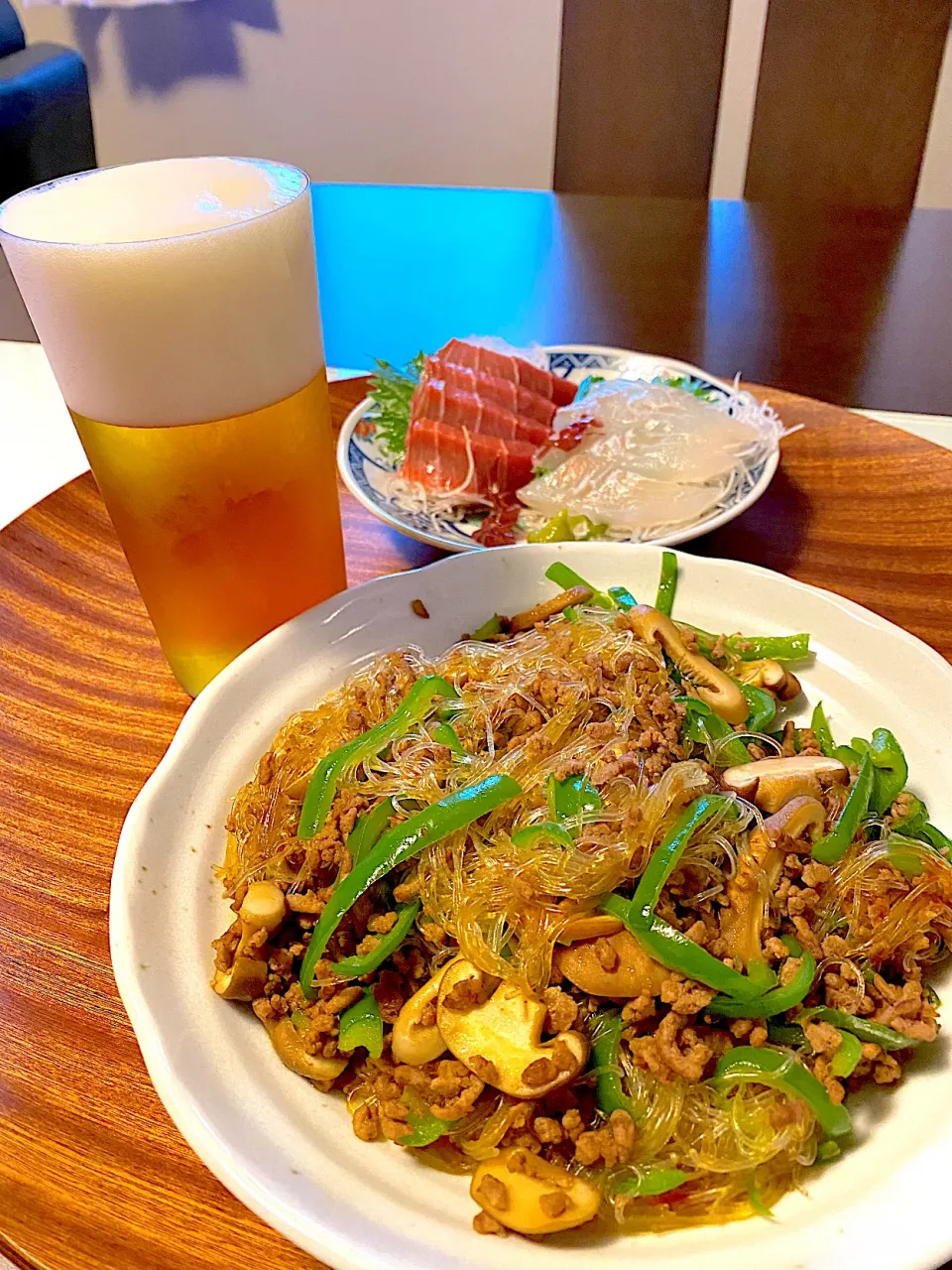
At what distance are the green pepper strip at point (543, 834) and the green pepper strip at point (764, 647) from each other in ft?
1.85

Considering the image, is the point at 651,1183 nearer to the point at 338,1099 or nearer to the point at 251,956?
the point at 338,1099

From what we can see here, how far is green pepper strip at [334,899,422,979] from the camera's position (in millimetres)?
1175

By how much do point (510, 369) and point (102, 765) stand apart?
152 cm

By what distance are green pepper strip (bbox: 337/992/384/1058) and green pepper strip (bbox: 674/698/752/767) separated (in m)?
0.57

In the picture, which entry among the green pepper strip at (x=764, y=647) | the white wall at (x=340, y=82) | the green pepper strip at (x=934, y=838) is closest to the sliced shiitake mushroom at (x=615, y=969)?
the green pepper strip at (x=934, y=838)

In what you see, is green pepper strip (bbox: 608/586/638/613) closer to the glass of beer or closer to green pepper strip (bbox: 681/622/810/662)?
green pepper strip (bbox: 681/622/810/662)

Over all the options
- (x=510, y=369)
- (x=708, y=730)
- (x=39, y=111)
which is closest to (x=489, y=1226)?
(x=708, y=730)

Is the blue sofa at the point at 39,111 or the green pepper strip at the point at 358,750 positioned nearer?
the green pepper strip at the point at 358,750

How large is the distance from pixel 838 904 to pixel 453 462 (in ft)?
4.83

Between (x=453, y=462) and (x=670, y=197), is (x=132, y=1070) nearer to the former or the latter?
(x=453, y=462)

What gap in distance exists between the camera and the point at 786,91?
4195 millimetres

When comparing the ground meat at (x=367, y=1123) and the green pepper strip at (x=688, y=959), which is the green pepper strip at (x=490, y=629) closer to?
the green pepper strip at (x=688, y=959)

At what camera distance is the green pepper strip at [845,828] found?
1228 mm

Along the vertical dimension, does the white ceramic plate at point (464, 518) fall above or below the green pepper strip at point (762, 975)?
below
